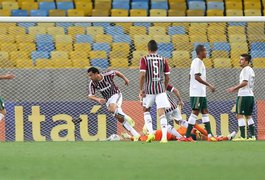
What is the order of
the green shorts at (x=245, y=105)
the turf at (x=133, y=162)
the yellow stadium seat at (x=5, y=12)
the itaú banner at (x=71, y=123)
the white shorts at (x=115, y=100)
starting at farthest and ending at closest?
the yellow stadium seat at (x=5, y=12) < the itaú banner at (x=71, y=123) < the green shorts at (x=245, y=105) < the white shorts at (x=115, y=100) < the turf at (x=133, y=162)

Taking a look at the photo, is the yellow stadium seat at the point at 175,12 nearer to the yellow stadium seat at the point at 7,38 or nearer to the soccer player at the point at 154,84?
the yellow stadium seat at the point at 7,38

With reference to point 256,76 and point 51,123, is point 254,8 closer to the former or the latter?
point 256,76

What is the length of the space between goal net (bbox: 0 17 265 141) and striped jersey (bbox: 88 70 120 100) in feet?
6.07

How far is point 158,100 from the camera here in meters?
15.4

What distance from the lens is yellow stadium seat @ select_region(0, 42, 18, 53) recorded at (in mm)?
18875

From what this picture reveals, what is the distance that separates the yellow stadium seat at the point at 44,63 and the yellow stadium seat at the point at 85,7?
14.0 feet

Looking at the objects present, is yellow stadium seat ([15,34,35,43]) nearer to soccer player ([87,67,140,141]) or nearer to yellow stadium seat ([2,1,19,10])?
soccer player ([87,67,140,141])

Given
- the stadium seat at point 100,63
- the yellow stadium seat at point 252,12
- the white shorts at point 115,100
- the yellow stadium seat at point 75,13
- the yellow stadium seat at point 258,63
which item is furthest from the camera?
the yellow stadium seat at point 252,12

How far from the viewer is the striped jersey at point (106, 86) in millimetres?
16656

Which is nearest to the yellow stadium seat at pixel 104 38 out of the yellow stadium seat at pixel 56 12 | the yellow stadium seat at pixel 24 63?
the yellow stadium seat at pixel 24 63

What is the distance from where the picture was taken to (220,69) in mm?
19031

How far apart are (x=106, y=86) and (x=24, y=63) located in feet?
8.95

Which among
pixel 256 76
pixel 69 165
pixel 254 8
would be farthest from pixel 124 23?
pixel 69 165

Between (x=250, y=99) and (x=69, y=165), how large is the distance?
7.94 m
